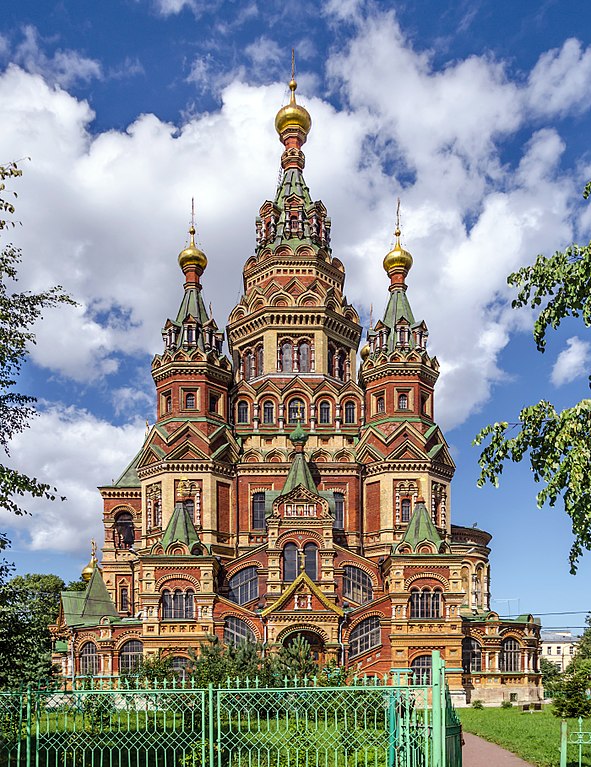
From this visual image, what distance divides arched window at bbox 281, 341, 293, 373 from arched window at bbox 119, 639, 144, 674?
15306mm

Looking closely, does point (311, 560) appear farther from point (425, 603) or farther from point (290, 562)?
point (425, 603)

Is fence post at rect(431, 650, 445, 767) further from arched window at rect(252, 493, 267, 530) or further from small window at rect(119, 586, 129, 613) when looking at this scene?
small window at rect(119, 586, 129, 613)

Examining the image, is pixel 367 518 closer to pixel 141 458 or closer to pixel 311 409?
pixel 311 409

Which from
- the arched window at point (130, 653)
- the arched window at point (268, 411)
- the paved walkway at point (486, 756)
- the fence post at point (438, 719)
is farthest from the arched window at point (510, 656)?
the fence post at point (438, 719)

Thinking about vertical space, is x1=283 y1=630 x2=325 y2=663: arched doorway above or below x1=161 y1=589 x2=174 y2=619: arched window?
below

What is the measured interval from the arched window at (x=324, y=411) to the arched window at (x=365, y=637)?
1103cm

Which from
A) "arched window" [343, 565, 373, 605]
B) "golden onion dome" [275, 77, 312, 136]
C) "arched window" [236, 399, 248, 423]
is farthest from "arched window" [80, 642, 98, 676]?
"golden onion dome" [275, 77, 312, 136]

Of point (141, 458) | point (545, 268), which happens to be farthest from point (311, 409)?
point (545, 268)

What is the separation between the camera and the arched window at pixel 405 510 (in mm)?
39906

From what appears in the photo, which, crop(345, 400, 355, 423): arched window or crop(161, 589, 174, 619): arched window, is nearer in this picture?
crop(161, 589, 174, 619): arched window

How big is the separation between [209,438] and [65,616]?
1081 cm

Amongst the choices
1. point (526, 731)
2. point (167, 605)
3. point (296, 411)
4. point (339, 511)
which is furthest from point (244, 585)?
point (526, 731)

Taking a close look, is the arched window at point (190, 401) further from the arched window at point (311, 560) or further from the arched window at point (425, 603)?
the arched window at point (425, 603)

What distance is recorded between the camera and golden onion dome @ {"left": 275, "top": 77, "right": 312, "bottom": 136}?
50.0 metres
